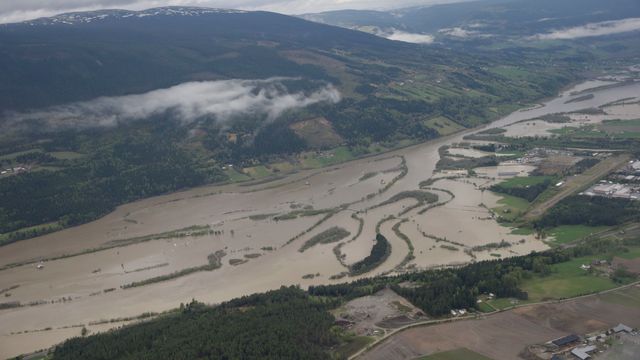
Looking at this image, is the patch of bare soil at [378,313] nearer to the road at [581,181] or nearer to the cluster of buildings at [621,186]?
the road at [581,181]

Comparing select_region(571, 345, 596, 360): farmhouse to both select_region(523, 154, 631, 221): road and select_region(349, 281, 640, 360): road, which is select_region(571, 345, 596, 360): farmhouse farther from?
select_region(523, 154, 631, 221): road

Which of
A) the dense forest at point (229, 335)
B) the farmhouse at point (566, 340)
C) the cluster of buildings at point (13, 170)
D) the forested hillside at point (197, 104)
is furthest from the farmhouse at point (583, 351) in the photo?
the cluster of buildings at point (13, 170)

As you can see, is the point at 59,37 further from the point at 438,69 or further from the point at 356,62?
the point at 438,69

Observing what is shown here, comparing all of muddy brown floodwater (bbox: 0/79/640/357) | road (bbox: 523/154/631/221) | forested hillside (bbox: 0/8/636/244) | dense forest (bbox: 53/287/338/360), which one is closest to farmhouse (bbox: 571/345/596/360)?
dense forest (bbox: 53/287/338/360)

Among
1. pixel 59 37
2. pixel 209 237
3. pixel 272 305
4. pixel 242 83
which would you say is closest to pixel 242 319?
pixel 272 305

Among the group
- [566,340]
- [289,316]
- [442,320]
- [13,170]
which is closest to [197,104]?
[13,170]
